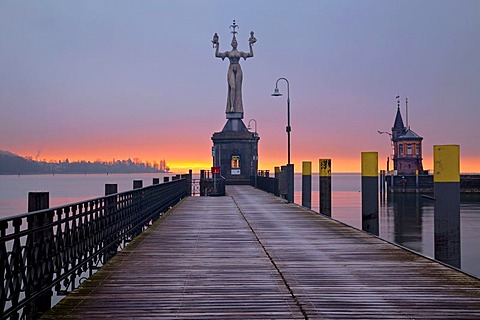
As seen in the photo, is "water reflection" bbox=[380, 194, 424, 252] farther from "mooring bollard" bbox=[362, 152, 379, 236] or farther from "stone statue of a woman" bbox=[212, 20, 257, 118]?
"mooring bollard" bbox=[362, 152, 379, 236]

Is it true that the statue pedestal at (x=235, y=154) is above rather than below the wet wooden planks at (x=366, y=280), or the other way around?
above

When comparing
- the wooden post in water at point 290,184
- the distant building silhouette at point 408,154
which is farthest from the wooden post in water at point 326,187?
the distant building silhouette at point 408,154

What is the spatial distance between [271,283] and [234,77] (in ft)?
171

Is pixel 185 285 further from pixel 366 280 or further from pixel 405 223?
pixel 405 223

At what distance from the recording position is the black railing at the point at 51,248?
20.2ft

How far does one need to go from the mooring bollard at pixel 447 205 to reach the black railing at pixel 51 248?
20.5 feet

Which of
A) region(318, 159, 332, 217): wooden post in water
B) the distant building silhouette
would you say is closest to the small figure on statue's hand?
region(318, 159, 332, 217): wooden post in water

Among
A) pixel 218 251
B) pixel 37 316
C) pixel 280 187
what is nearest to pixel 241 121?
pixel 280 187

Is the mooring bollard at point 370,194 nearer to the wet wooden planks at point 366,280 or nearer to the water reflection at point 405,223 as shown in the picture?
the wet wooden planks at point 366,280

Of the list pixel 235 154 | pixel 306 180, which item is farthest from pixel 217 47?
pixel 306 180

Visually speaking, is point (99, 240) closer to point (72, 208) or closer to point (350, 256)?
point (72, 208)

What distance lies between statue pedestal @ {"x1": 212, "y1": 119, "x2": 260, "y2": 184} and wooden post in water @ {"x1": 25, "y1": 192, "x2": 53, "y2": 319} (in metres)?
49.3

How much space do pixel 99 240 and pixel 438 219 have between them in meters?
6.29

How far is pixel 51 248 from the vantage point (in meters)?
7.52
